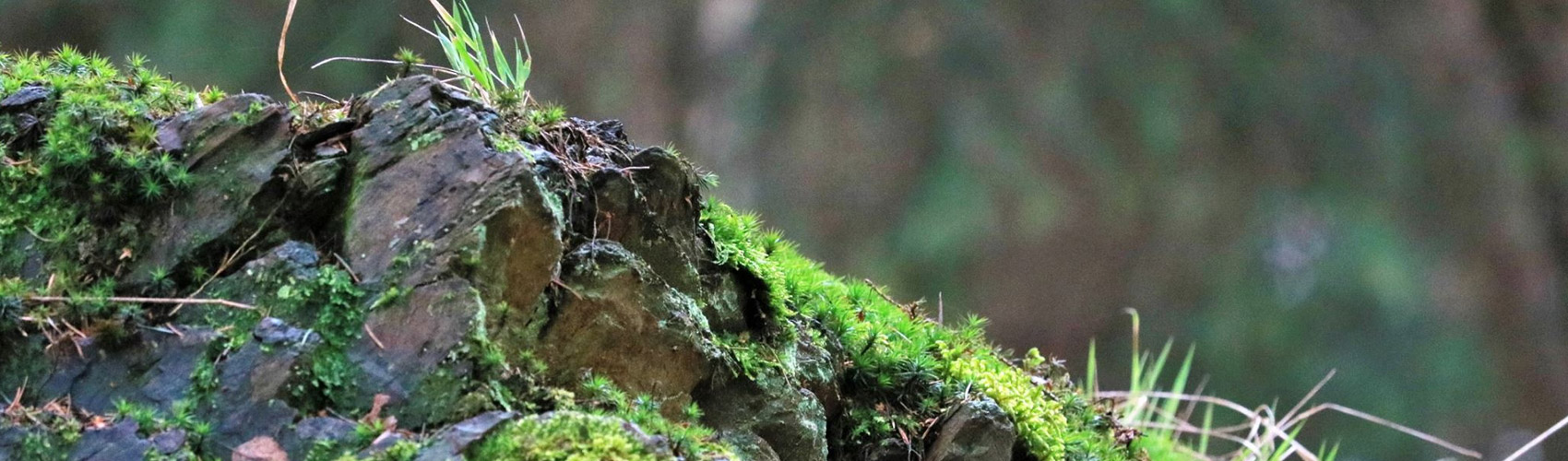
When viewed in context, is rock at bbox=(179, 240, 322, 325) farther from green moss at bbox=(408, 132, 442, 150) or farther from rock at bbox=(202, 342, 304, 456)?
green moss at bbox=(408, 132, 442, 150)

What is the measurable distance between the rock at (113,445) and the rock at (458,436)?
16.1 inches

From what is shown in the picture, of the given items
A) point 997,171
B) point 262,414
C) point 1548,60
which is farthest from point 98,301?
point 1548,60

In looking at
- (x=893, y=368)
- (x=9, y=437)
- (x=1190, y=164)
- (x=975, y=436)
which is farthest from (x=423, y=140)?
(x=1190, y=164)

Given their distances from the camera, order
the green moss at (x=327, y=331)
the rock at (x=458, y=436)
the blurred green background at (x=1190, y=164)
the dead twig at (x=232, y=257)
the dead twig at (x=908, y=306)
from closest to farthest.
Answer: the rock at (x=458, y=436), the green moss at (x=327, y=331), the dead twig at (x=232, y=257), the dead twig at (x=908, y=306), the blurred green background at (x=1190, y=164)

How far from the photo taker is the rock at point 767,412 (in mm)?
2037

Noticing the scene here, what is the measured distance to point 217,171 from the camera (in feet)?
6.28

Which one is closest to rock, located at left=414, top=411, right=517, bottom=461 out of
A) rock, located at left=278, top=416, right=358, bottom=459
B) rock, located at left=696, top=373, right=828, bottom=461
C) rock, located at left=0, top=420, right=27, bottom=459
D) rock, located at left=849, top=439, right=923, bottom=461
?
rock, located at left=278, top=416, right=358, bottom=459

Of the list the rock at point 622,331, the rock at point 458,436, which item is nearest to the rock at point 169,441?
the rock at point 458,436

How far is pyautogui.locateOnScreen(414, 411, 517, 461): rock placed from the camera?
1.59 meters

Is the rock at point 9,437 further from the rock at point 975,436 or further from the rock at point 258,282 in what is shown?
the rock at point 975,436

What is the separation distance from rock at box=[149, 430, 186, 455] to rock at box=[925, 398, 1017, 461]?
1276 mm

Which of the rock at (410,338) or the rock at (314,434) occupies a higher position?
the rock at (410,338)

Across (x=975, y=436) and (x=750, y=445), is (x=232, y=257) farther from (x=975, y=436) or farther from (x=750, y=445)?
(x=975, y=436)

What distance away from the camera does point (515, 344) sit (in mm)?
1810
